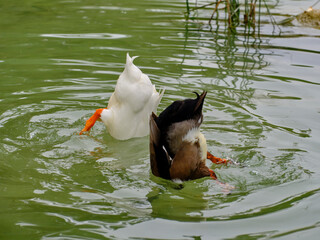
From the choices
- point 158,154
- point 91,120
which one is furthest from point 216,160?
point 91,120

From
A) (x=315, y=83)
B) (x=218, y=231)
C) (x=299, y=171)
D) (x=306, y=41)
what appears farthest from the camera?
(x=306, y=41)

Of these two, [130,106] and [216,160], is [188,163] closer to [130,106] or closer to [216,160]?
[216,160]

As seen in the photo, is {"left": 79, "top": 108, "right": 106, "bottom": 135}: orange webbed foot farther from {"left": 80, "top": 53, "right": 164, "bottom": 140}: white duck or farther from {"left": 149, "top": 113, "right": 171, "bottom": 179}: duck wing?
{"left": 149, "top": 113, "right": 171, "bottom": 179}: duck wing

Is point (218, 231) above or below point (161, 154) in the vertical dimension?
below

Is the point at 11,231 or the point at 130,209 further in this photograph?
the point at 130,209

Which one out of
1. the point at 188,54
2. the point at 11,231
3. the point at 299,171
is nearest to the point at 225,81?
the point at 188,54

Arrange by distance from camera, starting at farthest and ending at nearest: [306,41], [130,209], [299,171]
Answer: [306,41] → [299,171] → [130,209]

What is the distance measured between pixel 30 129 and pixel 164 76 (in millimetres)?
1920

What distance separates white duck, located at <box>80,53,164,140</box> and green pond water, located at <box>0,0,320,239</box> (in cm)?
12

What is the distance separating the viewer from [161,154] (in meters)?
3.89

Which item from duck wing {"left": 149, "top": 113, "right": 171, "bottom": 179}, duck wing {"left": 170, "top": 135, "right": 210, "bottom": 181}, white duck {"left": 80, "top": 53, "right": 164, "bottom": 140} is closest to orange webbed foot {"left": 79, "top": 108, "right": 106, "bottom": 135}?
white duck {"left": 80, "top": 53, "right": 164, "bottom": 140}

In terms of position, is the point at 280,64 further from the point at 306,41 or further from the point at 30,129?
the point at 30,129

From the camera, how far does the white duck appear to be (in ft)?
15.1

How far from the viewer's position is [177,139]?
12.8 feet
